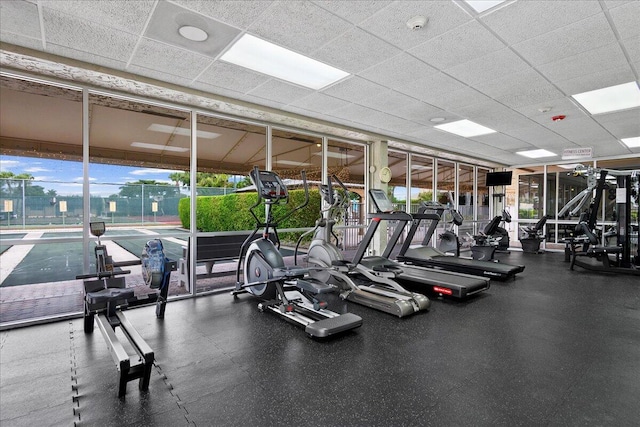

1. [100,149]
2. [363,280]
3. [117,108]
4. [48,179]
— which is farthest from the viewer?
[363,280]

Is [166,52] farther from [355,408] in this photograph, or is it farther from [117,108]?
Answer: [355,408]

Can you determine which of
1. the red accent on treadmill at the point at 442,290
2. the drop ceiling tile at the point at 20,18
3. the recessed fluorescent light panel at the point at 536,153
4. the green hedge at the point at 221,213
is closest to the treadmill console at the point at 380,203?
the red accent on treadmill at the point at 442,290

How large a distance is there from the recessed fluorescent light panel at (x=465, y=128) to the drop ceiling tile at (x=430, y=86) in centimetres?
160

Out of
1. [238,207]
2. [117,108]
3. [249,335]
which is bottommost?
[249,335]

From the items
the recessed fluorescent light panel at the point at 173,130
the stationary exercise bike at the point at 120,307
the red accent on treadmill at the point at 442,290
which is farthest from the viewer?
the recessed fluorescent light panel at the point at 173,130

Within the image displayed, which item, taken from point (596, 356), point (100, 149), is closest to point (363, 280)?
point (596, 356)

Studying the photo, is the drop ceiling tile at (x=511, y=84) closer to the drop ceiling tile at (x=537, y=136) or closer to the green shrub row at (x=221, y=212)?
the drop ceiling tile at (x=537, y=136)

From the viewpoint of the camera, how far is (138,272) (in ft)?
19.9

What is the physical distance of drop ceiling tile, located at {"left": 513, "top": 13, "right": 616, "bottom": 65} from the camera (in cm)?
272

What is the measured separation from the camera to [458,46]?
3.09 meters

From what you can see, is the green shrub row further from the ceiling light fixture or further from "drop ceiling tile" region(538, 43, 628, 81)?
"drop ceiling tile" region(538, 43, 628, 81)

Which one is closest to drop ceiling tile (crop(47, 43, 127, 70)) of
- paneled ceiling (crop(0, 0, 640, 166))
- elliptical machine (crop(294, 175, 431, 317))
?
paneled ceiling (crop(0, 0, 640, 166))

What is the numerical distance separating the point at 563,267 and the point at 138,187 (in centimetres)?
809

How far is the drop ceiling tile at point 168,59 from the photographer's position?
3.12 meters
